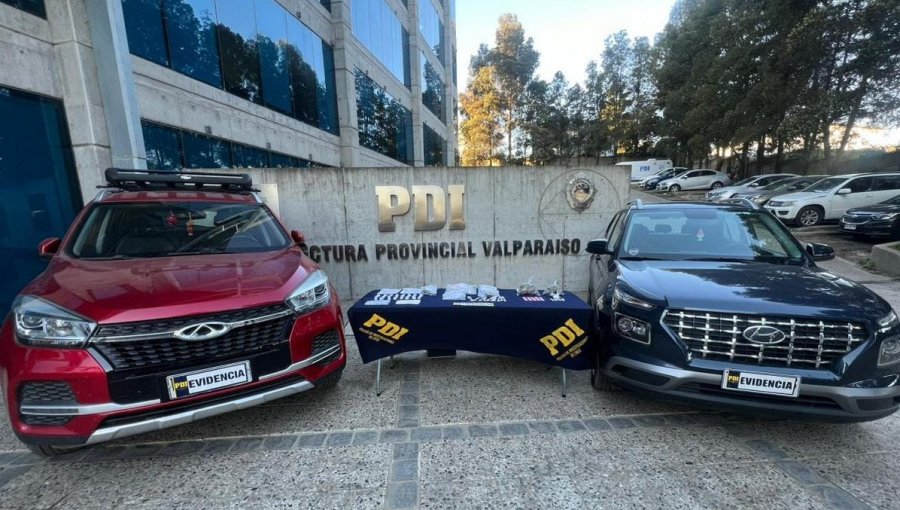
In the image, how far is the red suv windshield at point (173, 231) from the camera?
118 inches

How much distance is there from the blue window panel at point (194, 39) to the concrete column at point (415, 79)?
13.0 metres

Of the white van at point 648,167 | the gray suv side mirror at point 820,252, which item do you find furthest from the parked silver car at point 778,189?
the white van at point 648,167

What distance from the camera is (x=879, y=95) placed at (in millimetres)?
16484

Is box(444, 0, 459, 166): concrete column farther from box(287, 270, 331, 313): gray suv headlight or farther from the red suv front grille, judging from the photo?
the red suv front grille

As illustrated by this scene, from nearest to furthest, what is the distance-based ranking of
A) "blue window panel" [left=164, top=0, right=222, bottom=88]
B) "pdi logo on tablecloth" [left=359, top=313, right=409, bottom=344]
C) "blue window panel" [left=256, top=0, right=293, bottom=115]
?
"pdi logo on tablecloth" [left=359, top=313, right=409, bottom=344]
"blue window panel" [left=164, top=0, right=222, bottom=88]
"blue window panel" [left=256, top=0, right=293, bottom=115]

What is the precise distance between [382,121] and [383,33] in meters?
4.24

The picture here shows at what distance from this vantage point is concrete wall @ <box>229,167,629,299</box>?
5926mm

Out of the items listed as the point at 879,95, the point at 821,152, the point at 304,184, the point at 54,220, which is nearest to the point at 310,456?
the point at 304,184

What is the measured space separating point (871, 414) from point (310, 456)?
11.5ft

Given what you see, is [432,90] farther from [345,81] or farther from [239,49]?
[239,49]

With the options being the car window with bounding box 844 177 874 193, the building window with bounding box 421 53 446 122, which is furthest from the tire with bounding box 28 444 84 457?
the building window with bounding box 421 53 446 122

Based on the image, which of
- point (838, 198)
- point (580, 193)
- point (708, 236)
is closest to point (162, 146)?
point (580, 193)

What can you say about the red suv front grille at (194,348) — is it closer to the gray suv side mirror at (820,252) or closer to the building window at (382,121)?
the gray suv side mirror at (820,252)

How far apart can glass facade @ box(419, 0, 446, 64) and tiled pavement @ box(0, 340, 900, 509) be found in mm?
23918
